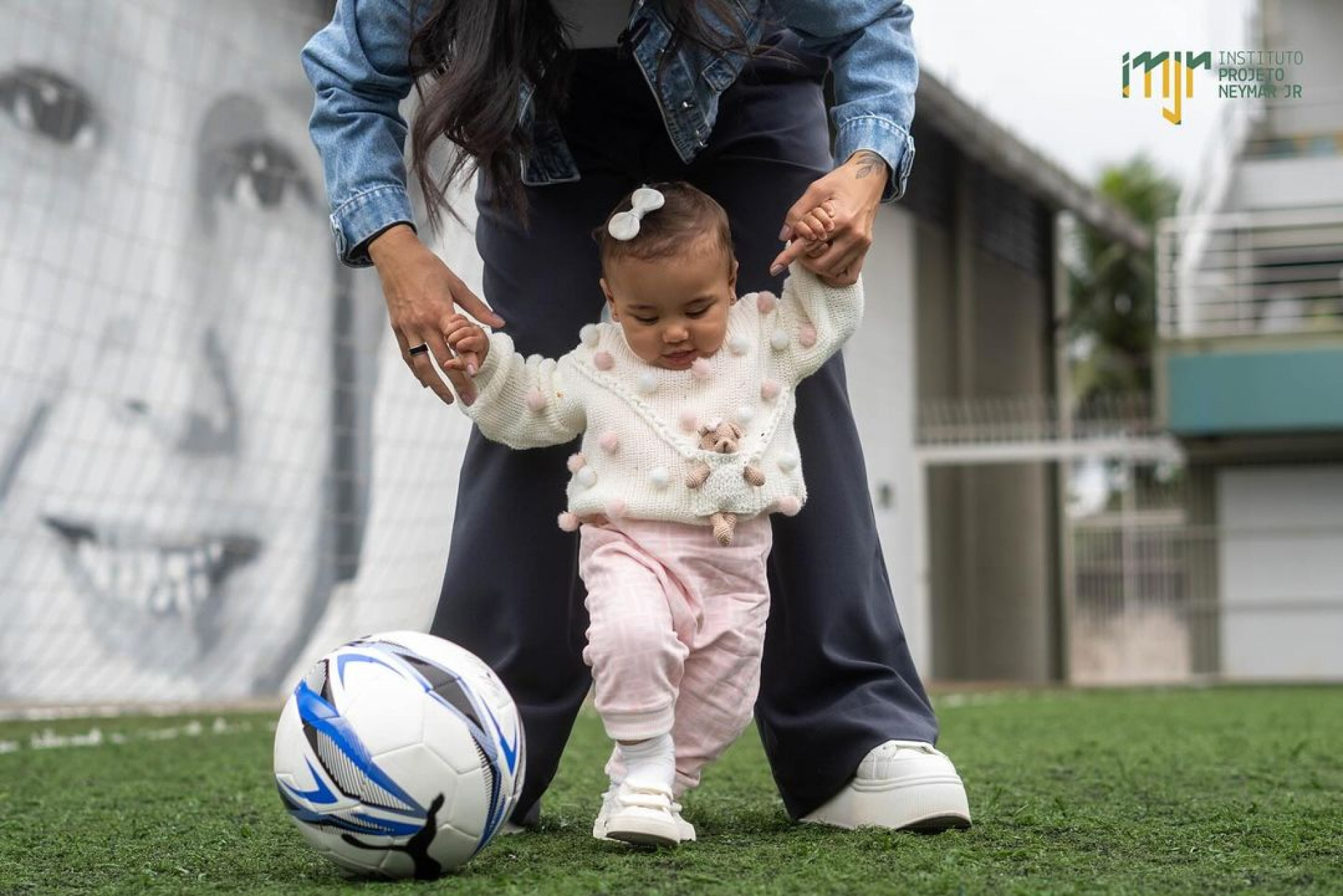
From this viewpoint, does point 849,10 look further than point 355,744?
Yes

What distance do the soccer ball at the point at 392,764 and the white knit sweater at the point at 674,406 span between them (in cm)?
36

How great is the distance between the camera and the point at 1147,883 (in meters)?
1.85

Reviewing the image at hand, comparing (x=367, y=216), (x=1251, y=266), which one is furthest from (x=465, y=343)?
(x=1251, y=266)

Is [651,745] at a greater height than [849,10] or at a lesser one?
lesser

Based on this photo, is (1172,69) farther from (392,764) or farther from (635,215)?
(392,764)

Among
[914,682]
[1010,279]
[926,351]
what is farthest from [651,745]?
[1010,279]

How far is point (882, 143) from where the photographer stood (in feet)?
7.45

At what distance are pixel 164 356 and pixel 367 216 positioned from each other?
6597mm

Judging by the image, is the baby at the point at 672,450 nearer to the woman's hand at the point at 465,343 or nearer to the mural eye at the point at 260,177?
the woman's hand at the point at 465,343

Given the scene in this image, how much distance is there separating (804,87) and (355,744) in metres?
1.19

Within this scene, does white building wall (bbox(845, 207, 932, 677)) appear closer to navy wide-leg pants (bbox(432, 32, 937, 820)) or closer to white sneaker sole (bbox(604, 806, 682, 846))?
navy wide-leg pants (bbox(432, 32, 937, 820))

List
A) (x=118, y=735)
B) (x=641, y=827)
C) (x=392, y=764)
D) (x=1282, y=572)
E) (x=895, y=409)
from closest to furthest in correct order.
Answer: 1. (x=392, y=764)
2. (x=641, y=827)
3. (x=118, y=735)
4. (x=1282, y=572)
5. (x=895, y=409)

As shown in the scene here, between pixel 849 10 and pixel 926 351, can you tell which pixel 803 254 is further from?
pixel 926 351

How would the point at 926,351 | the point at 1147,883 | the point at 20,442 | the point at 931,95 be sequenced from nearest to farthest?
the point at 1147,883 → the point at 20,442 → the point at 931,95 → the point at 926,351
